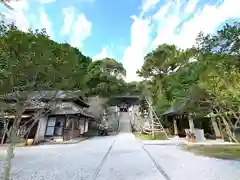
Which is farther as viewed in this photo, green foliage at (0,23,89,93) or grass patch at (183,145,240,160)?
grass patch at (183,145,240,160)

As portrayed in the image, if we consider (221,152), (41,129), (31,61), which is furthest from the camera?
(41,129)

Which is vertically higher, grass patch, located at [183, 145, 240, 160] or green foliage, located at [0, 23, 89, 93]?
green foliage, located at [0, 23, 89, 93]

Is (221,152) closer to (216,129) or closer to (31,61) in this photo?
(216,129)

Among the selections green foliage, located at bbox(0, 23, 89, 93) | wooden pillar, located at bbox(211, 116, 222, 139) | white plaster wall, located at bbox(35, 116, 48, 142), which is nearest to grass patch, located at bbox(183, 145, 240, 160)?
wooden pillar, located at bbox(211, 116, 222, 139)

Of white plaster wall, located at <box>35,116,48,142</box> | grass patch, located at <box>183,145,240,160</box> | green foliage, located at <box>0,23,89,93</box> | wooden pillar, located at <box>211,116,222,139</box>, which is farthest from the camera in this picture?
wooden pillar, located at <box>211,116,222,139</box>

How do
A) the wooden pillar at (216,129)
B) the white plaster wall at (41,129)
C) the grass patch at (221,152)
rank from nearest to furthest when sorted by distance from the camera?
1. the grass patch at (221,152)
2. the white plaster wall at (41,129)
3. the wooden pillar at (216,129)

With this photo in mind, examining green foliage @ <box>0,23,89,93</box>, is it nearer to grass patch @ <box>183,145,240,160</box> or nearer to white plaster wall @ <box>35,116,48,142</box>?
grass patch @ <box>183,145,240,160</box>

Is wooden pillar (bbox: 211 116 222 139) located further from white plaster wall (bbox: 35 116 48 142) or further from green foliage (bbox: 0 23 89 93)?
green foliage (bbox: 0 23 89 93)

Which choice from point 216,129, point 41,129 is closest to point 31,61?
point 41,129

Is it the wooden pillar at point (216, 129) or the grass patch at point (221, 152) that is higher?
the wooden pillar at point (216, 129)

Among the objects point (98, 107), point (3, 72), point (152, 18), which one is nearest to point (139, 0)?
point (152, 18)

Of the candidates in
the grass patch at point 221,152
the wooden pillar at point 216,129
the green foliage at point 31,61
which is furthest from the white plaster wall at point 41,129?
the wooden pillar at point 216,129

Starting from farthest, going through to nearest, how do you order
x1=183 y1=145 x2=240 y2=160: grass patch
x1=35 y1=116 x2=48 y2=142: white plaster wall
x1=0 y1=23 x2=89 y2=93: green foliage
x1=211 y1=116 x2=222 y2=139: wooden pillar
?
1. x1=211 y1=116 x2=222 y2=139: wooden pillar
2. x1=35 y1=116 x2=48 y2=142: white plaster wall
3. x1=183 y1=145 x2=240 y2=160: grass patch
4. x1=0 y1=23 x2=89 y2=93: green foliage

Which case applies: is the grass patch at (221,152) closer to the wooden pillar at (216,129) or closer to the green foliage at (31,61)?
the wooden pillar at (216,129)
